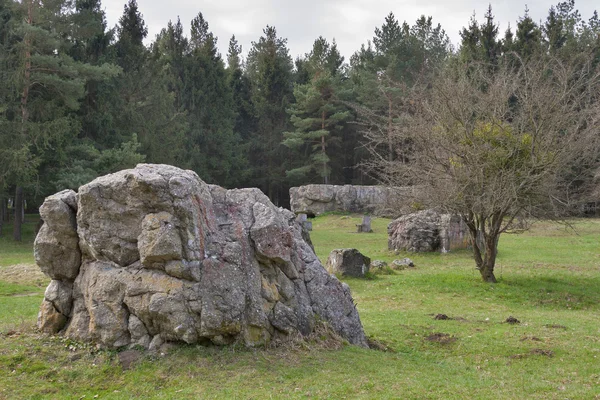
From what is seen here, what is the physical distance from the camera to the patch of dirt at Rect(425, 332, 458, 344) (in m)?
11.1

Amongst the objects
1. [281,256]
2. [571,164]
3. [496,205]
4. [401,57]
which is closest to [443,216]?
[571,164]

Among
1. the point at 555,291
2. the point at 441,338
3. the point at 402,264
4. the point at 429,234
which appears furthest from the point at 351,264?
the point at 441,338

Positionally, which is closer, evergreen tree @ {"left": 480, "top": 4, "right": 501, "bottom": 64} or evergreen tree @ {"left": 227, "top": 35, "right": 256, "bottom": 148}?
evergreen tree @ {"left": 480, "top": 4, "right": 501, "bottom": 64}

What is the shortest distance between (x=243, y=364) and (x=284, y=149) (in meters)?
56.1

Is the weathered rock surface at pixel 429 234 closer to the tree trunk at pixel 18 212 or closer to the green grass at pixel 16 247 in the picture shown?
the green grass at pixel 16 247

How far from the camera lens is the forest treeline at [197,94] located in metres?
33.0

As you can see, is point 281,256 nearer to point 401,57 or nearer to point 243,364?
point 243,364

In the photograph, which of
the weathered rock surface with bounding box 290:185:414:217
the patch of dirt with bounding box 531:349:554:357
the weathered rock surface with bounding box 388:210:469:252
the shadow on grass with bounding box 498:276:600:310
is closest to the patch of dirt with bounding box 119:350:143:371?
the patch of dirt with bounding box 531:349:554:357

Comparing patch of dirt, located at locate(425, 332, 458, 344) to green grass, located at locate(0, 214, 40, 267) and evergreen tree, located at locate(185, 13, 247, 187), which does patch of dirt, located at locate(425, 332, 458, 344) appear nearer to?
green grass, located at locate(0, 214, 40, 267)

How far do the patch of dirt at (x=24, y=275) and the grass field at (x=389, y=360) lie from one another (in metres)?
1.40

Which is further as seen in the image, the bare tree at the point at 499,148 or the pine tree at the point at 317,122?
the pine tree at the point at 317,122

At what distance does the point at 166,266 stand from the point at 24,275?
1432cm

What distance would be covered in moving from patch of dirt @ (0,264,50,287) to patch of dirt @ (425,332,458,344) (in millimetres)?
13210

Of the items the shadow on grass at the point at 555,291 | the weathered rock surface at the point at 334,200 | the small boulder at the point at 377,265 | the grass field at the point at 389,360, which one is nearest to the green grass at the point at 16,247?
the grass field at the point at 389,360
